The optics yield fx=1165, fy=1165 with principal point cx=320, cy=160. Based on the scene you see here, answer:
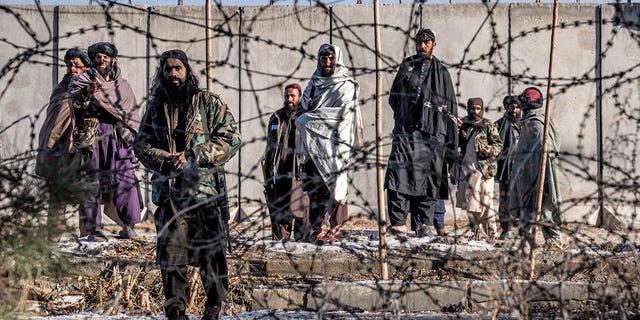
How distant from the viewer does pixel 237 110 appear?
14344 millimetres

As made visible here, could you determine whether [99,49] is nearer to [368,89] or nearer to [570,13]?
[368,89]

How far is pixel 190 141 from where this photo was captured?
6.46 m

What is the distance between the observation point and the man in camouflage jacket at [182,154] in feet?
20.9

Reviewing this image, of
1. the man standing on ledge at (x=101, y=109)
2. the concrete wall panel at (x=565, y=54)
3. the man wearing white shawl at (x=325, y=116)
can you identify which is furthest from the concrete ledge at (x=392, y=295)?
the concrete wall panel at (x=565, y=54)

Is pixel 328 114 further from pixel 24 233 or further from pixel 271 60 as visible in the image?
pixel 24 233

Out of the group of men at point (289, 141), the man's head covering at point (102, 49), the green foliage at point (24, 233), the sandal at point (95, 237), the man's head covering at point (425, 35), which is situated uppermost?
the man's head covering at point (425, 35)

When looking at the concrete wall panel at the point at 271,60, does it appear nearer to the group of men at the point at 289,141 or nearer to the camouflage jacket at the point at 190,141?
the group of men at the point at 289,141

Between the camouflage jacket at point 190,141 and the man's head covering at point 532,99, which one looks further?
the man's head covering at point 532,99

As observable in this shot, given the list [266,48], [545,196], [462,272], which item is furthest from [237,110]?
[462,272]

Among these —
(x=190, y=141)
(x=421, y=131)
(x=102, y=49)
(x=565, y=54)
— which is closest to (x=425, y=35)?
(x=421, y=131)

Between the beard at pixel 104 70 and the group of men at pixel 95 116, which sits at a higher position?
the beard at pixel 104 70

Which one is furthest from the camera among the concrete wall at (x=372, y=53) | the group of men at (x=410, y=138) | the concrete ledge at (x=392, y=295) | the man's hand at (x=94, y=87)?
the concrete wall at (x=372, y=53)

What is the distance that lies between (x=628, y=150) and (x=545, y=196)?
3.61 m

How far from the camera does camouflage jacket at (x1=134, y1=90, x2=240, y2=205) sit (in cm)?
637
